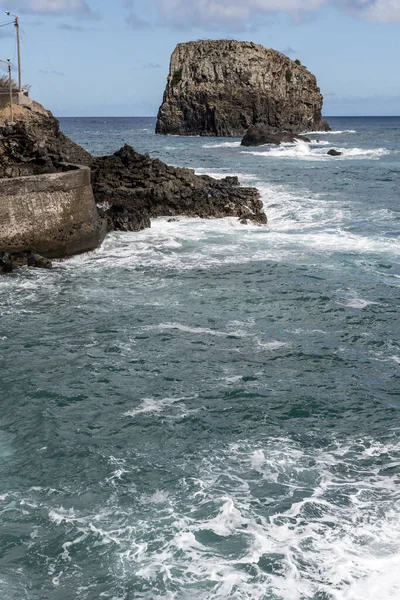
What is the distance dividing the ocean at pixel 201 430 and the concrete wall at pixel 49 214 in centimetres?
78

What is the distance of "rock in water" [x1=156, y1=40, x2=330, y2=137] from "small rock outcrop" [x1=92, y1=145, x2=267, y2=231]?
67987 millimetres

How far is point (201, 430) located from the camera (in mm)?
9875

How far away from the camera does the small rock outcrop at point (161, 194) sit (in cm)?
2575

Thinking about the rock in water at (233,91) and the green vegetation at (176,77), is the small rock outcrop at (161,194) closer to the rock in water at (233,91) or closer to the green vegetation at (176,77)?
the rock in water at (233,91)

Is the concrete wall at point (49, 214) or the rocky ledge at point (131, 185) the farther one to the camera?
the rocky ledge at point (131, 185)

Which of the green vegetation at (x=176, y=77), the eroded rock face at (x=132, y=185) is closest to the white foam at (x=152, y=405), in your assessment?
the eroded rock face at (x=132, y=185)

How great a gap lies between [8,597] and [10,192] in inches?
524

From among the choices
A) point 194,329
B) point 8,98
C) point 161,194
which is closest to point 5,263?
point 194,329

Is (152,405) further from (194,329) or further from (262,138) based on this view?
(262,138)

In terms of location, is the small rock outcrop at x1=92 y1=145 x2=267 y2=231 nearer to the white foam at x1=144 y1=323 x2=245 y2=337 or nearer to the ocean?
the ocean

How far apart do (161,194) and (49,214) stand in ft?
25.5

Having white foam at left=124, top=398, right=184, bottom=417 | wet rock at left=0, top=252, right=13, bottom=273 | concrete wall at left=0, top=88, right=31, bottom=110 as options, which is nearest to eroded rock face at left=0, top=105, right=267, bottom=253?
wet rock at left=0, top=252, right=13, bottom=273

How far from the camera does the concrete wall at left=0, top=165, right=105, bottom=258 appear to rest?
18641 millimetres

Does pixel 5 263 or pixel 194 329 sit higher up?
pixel 5 263
